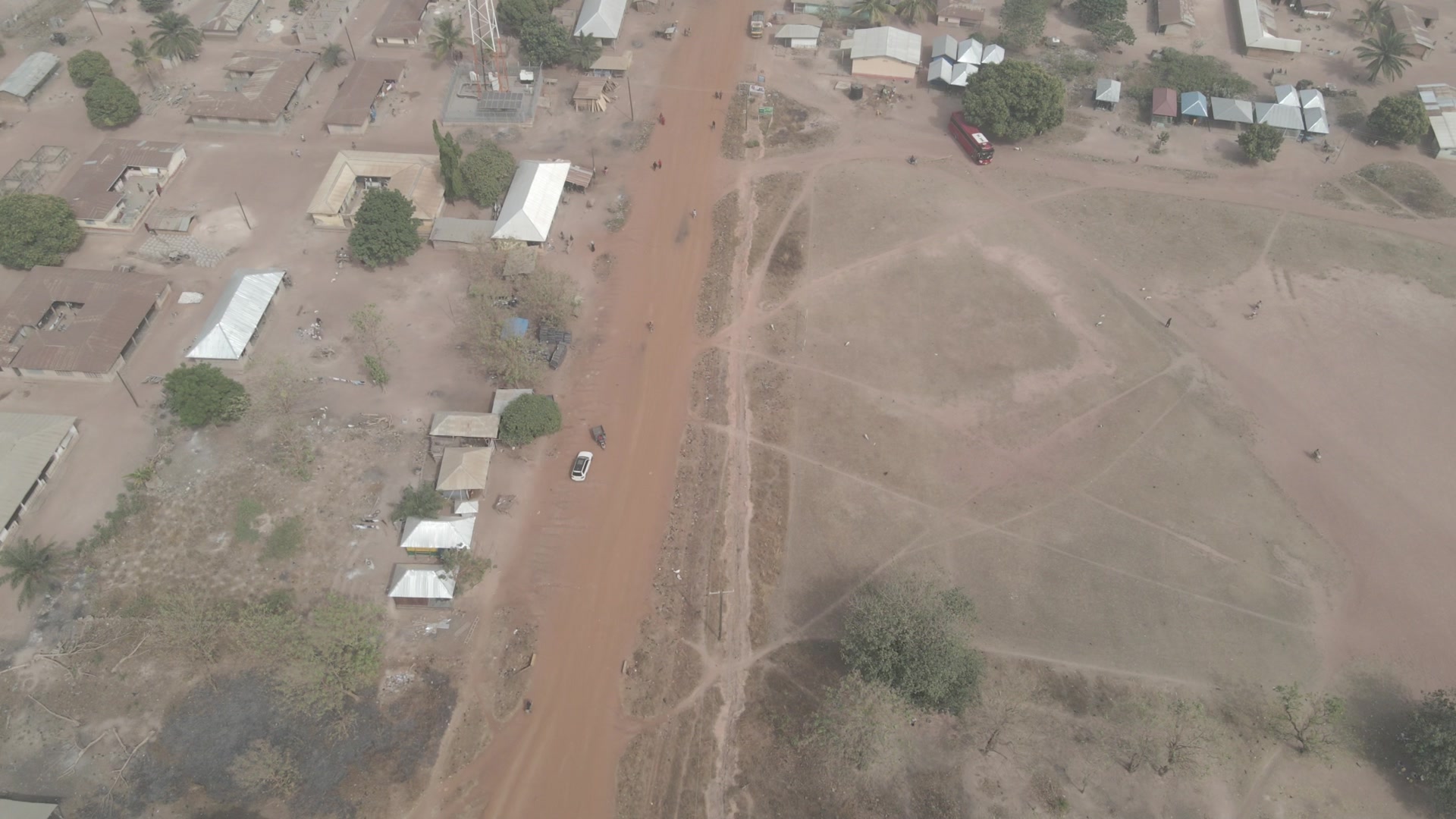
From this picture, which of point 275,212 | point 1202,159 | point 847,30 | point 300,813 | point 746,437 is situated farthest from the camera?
point 847,30

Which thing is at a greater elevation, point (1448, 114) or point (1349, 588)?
point (1448, 114)

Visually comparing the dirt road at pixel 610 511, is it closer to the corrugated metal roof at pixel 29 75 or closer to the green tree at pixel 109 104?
the green tree at pixel 109 104

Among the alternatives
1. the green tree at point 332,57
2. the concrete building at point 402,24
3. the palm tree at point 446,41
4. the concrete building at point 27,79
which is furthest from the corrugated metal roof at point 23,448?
the concrete building at point 402,24

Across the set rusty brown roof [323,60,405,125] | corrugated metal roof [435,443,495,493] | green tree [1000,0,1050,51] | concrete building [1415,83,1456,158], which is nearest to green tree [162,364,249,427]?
corrugated metal roof [435,443,495,493]

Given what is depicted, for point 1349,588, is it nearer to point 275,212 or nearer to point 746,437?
point 746,437

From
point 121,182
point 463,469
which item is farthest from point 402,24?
point 463,469

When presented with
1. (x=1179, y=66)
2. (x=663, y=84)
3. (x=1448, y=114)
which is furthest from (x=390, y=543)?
(x=1448, y=114)

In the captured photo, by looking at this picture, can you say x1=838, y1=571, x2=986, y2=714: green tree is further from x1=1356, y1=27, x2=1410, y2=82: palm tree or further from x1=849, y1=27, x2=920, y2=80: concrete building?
x1=1356, y1=27, x2=1410, y2=82: palm tree
